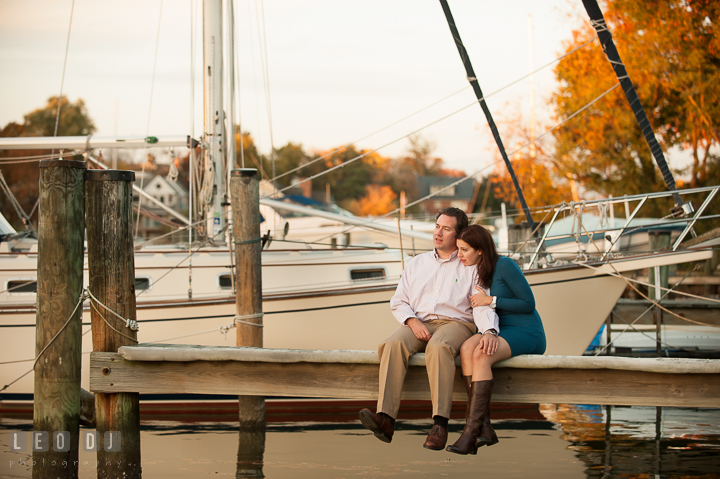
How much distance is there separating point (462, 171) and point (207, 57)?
282 ft

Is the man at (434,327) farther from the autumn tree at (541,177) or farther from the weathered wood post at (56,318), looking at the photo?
the autumn tree at (541,177)

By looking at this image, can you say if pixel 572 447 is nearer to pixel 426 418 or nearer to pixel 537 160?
pixel 426 418

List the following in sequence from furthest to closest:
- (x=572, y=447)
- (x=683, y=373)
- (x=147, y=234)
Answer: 1. (x=147, y=234)
2. (x=572, y=447)
3. (x=683, y=373)

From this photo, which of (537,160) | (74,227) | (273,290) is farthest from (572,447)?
(537,160)

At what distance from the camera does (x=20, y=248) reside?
31.6 feet

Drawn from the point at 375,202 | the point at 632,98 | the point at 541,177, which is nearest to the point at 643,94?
the point at 541,177

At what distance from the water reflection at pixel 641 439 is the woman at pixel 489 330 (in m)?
2.54

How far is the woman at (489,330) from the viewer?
3699 millimetres

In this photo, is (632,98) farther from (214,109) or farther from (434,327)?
(214,109)

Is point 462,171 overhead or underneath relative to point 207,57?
overhead

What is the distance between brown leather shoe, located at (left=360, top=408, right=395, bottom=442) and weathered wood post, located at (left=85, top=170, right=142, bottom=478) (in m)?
1.67

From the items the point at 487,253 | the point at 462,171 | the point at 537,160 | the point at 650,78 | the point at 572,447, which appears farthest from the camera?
the point at 462,171

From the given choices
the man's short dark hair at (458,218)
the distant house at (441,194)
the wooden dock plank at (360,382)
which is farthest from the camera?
the distant house at (441,194)

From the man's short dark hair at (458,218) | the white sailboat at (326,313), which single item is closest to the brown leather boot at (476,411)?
the man's short dark hair at (458,218)
